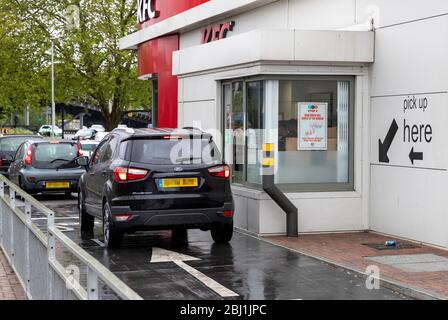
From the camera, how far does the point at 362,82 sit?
43.4 ft

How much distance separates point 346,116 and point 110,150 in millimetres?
4101

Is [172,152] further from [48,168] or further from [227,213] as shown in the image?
[48,168]

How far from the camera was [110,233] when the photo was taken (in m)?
11.1

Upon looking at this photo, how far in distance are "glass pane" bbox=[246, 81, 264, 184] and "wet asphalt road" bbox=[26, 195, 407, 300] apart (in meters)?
1.47

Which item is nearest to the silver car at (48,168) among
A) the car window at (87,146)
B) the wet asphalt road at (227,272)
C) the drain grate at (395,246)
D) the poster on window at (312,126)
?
the wet asphalt road at (227,272)

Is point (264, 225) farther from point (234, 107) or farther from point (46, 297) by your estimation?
point (46, 297)

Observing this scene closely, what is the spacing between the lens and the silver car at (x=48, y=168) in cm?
1909

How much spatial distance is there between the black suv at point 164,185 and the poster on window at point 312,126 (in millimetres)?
2350

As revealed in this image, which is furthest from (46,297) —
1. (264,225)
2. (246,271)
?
(264,225)

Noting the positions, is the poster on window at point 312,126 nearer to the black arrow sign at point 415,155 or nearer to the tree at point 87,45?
the black arrow sign at point 415,155

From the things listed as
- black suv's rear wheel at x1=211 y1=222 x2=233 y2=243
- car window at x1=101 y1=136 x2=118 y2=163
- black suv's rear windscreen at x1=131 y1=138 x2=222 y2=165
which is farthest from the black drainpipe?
car window at x1=101 y1=136 x2=118 y2=163

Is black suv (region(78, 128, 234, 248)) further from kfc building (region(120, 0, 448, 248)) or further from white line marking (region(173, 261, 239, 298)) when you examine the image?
kfc building (region(120, 0, 448, 248))

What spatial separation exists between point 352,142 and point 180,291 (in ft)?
19.4

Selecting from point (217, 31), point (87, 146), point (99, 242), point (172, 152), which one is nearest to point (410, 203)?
point (172, 152)
